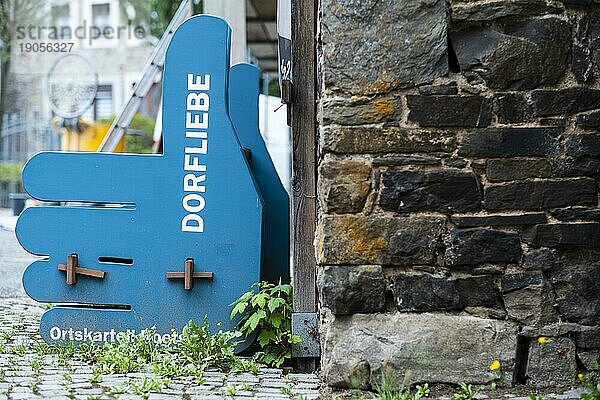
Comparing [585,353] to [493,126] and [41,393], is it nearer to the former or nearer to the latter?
[493,126]

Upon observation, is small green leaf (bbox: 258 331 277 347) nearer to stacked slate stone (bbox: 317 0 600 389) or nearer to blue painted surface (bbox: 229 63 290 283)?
blue painted surface (bbox: 229 63 290 283)

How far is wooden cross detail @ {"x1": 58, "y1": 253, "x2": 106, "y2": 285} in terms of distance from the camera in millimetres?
4859

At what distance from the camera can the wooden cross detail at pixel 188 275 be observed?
4766 mm

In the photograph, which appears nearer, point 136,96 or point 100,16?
point 136,96

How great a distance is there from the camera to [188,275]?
476cm

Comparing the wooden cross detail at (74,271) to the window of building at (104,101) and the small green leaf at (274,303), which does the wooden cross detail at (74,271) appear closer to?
the small green leaf at (274,303)

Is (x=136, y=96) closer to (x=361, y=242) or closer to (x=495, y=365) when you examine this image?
(x=361, y=242)

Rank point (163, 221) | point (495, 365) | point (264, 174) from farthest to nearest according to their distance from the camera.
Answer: point (264, 174)
point (163, 221)
point (495, 365)

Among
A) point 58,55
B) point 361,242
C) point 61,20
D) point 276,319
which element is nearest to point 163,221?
point 276,319

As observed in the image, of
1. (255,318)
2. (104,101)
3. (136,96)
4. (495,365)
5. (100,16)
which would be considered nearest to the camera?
(495,365)

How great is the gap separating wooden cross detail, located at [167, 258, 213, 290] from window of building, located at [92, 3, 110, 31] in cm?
2331

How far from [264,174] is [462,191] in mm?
1903

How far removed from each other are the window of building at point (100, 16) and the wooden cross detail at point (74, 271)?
23095mm

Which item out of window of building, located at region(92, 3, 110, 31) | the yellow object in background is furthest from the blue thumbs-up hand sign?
window of building, located at region(92, 3, 110, 31)
